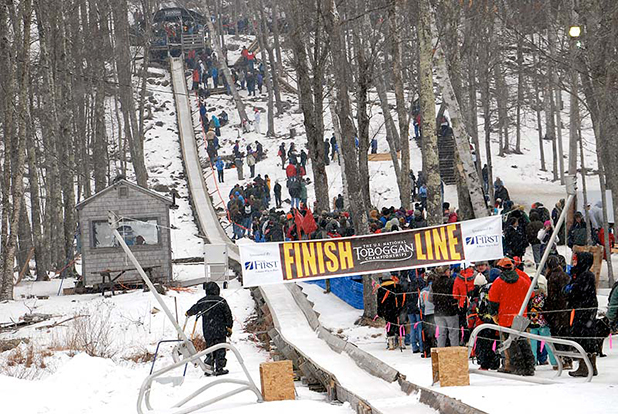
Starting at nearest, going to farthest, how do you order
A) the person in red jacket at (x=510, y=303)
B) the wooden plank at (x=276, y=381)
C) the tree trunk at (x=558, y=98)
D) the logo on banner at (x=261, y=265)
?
the wooden plank at (x=276, y=381) < the person in red jacket at (x=510, y=303) < the logo on banner at (x=261, y=265) < the tree trunk at (x=558, y=98)

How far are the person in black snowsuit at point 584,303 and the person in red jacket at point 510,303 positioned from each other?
2.09ft

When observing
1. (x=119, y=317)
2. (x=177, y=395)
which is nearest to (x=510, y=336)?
(x=177, y=395)

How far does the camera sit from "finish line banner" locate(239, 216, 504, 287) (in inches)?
646

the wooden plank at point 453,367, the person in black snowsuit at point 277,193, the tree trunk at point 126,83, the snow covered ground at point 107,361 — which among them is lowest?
the snow covered ground at point 107,361

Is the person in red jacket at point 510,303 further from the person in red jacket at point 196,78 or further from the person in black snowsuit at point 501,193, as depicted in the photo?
the person in red jacket at point 196,78

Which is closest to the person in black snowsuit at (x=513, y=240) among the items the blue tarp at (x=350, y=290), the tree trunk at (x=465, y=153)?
the tree trunk at (x=465, y=153)

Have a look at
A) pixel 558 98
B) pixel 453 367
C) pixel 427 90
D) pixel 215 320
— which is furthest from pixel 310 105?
pixel 558 98

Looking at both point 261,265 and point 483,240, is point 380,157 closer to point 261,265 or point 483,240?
point 483,240

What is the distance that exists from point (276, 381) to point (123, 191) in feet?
58.2

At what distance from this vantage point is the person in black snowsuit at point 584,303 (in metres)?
12.3

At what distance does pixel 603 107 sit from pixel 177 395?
41.1ft

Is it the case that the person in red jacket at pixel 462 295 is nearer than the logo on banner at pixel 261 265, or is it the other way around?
the person in red jacket at pixel 462 295

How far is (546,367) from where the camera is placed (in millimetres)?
13852

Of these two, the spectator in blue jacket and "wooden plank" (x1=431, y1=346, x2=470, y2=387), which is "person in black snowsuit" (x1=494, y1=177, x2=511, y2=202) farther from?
"wooden plank" (x1=431, y1=346, x2=470, y2=387)
